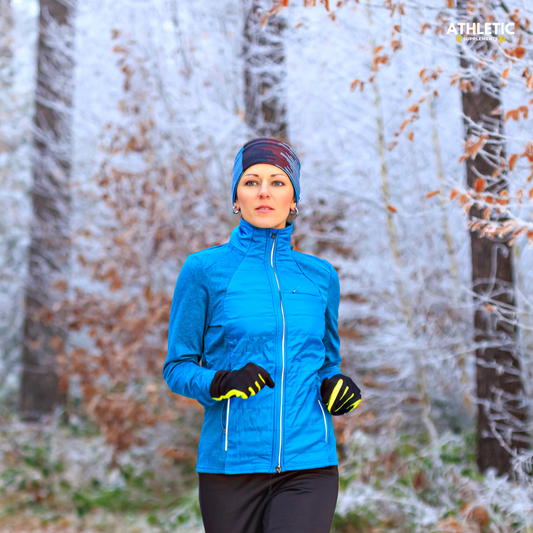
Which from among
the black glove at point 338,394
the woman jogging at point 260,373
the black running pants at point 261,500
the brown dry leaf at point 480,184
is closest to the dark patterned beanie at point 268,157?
the woman jogging at point 260,373

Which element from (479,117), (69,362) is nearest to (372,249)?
(479,117)

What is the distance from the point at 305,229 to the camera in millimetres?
6605

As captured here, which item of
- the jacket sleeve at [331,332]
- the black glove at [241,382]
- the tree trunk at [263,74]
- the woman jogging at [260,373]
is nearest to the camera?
the black glove at [241,382]

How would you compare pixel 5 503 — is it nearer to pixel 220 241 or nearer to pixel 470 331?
pixel 220 241

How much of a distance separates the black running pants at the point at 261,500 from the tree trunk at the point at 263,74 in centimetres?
479

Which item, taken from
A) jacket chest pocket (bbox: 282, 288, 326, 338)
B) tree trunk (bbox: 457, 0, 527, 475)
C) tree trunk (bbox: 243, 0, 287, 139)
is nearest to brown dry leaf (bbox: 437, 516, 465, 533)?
tree trunk (bbox: 457, 0, 527, 475)

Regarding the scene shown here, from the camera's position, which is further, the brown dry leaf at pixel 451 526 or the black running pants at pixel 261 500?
the brown dry leaf at pixel 451 526

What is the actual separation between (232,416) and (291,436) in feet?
0.69

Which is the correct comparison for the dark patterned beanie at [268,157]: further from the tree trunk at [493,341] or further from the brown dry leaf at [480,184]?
the tree trunk at [493,341]

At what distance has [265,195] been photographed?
7.84ft

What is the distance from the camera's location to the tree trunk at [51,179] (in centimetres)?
845

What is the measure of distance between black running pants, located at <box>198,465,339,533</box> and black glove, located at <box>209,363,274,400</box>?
33 centimetres

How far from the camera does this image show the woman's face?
239 centimetres

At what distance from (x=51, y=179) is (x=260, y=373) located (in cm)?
839
